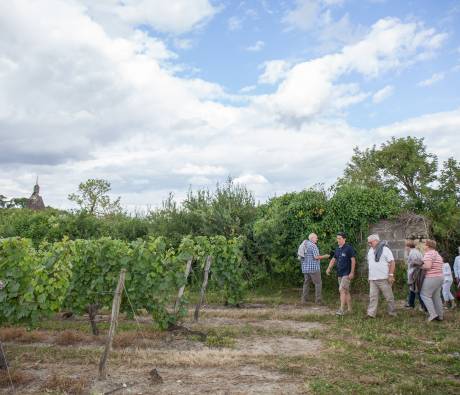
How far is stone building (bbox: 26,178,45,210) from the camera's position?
37156 mm

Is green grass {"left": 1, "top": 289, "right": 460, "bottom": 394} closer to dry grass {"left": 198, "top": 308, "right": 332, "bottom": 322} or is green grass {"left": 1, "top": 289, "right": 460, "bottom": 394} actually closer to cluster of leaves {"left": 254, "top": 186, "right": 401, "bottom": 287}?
dry grass {"left": 198, "top": 308, "right": 332, "bottom": 322}

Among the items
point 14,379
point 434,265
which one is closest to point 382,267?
point 434,265

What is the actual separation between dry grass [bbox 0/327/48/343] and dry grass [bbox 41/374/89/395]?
2.43m

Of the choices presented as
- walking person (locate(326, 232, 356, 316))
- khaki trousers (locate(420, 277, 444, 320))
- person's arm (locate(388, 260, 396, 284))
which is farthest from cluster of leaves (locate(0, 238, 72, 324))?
khaki trousers (locate(420, 277, 444, 320))

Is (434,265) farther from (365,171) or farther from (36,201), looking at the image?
(36,201)

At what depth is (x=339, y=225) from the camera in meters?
12.6

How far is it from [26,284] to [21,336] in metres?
1.94

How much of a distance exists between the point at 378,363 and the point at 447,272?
5196 mm

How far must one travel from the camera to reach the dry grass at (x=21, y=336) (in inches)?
282

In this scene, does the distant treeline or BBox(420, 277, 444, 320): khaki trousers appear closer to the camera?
BBox(420, 277, 444, 320): khaki trousers

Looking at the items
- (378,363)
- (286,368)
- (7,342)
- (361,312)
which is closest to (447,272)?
(361,312)

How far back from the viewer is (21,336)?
7281 mm

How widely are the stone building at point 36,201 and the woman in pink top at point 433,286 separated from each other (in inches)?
1351

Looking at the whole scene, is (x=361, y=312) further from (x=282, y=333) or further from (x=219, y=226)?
(x=219, y=226)
